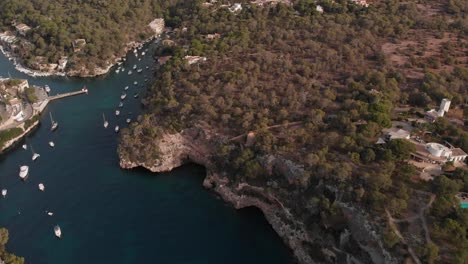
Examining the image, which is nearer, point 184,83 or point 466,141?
point 466,141

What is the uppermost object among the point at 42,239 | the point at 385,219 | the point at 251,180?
the point at 385,219

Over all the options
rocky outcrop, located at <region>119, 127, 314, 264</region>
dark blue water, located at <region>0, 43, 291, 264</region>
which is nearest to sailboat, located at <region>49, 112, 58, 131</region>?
dark blue water, located at <region>0, 43, 291, 264</region>

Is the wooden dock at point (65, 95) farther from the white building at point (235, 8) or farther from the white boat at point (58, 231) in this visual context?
the white building at point (235, 8)

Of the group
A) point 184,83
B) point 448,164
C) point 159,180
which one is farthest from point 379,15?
point 159,180

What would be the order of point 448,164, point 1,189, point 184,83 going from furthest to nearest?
point 184,83, point 1,189, point 448,164

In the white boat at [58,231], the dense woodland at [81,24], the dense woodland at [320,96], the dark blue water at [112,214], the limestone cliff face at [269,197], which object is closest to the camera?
the limestone cliff face at [269,197]

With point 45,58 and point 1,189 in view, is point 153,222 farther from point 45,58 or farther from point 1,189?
point 45,58

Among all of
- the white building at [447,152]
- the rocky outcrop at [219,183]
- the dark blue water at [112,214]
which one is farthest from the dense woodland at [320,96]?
the dark blue water at [112,214]
